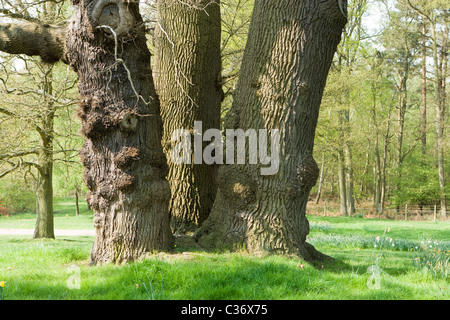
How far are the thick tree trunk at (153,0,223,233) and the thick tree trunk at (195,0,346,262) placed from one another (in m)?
1.12

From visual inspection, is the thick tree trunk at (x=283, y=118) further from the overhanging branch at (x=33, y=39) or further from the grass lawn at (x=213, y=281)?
the overhanging branch at (x=33, y=39)

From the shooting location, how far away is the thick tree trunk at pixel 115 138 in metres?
4.45

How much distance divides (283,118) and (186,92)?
198 centimetres

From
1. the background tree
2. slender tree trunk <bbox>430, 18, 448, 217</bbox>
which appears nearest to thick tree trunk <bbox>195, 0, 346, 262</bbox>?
the background tree

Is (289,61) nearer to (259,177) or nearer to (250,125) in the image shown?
(250,125)

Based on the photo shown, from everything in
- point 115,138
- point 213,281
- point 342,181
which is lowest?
point 213,281

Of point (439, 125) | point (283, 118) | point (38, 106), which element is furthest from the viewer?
point (439, 125)

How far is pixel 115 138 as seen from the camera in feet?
15.0

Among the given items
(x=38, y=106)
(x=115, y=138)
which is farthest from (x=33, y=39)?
(x=38, y=106)

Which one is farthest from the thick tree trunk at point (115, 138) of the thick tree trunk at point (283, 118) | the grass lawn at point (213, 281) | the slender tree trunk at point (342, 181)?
the slender tree trunk at point (342, 181)

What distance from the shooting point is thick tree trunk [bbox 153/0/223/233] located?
19.3 feet

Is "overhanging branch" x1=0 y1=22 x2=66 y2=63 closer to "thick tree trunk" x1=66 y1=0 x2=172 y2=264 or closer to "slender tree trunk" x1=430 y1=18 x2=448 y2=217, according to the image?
"thick tree trunk" x1=66 y1=0 x2=172 y2=264

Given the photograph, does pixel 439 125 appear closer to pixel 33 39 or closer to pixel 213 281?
pixel 213 281

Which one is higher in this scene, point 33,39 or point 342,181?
point 33,39
